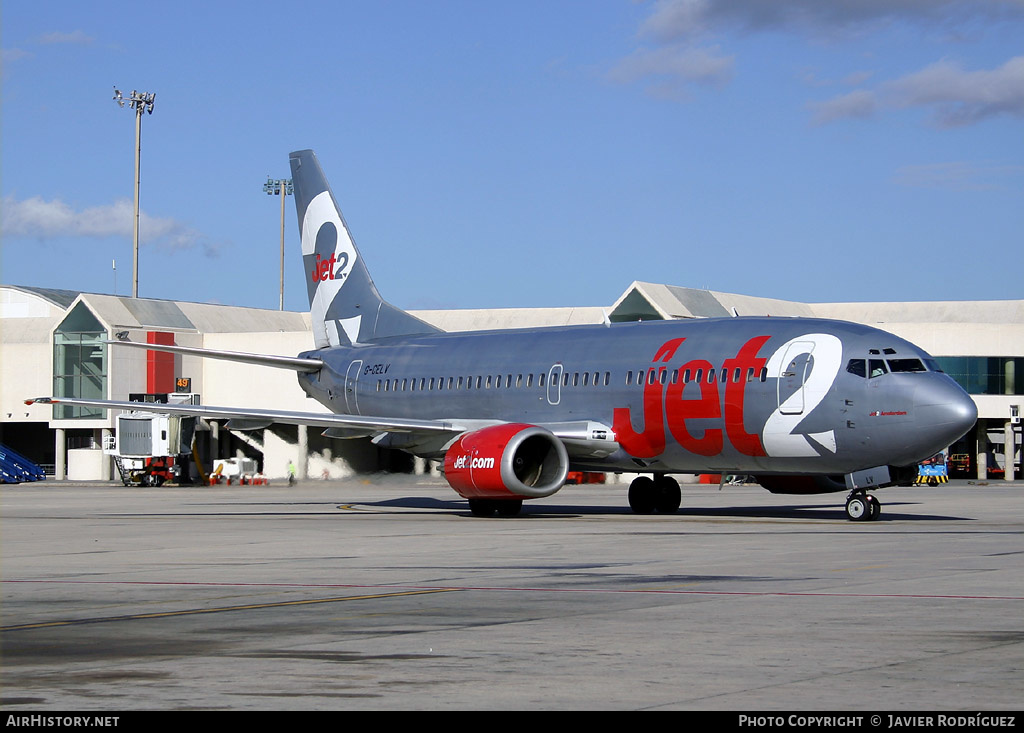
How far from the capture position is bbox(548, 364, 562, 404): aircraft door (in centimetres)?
3272

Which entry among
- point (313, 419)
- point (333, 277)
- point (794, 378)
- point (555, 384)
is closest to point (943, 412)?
point (794, 378)

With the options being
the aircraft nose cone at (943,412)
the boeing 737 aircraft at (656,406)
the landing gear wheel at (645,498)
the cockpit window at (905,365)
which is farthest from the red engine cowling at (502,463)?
the aircraft nose cone at (943,412)

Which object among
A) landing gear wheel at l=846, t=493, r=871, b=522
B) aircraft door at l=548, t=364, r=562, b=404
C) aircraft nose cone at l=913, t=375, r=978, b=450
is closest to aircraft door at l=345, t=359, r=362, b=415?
aircraft door at l=548, t=364, r=562, b=404

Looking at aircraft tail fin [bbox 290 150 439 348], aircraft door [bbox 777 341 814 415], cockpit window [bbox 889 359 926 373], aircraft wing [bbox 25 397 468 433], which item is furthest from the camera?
aircraft tail fin [bbox 290 150 439 348]

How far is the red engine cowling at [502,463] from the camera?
29250 millimetres

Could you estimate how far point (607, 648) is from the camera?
10.4 meters

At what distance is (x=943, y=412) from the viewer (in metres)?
26.1

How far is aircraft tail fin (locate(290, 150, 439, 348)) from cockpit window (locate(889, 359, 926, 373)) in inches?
649

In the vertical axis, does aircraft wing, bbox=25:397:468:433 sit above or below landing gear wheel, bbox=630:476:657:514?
above

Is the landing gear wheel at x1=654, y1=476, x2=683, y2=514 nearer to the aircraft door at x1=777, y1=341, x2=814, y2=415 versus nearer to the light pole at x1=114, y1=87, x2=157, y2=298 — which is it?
the aircraft door at x1=777, y1=341, x2=814, y2=415

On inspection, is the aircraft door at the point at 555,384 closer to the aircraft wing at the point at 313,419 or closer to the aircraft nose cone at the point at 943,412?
the aircraft wing at the point at 313,419

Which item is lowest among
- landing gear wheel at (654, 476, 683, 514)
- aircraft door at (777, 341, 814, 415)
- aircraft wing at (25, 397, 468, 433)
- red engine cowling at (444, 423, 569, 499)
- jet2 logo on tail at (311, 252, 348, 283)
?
landing gear wheel at (654, 476, 683, 514)

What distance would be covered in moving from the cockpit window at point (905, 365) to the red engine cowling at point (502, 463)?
7143 mm
